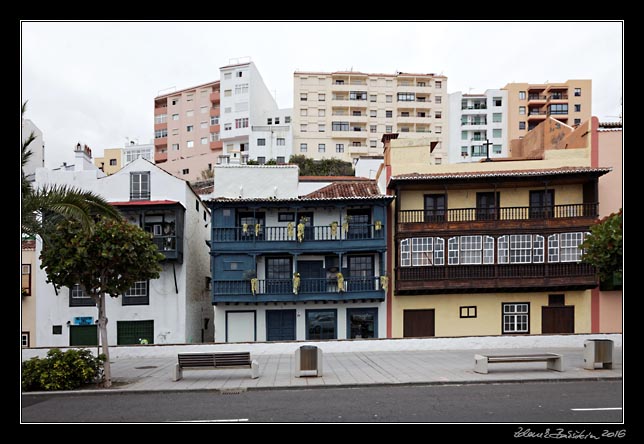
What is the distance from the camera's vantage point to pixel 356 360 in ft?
60.3

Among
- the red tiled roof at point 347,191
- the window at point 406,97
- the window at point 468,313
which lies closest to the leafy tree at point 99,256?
the red tiled roof at point 347,191

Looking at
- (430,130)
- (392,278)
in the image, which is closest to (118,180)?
(392,278)

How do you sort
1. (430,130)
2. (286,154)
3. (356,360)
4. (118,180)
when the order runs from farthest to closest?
(430,130) → (286,154) → (118,180) → (356,360)

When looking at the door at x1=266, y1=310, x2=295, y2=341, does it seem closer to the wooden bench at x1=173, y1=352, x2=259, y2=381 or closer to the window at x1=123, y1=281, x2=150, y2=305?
the window at x1=123, y1=281, x2=150, y2=305

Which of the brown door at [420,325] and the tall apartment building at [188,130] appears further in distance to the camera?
the tall apartment building at [188,130]

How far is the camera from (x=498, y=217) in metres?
26.4

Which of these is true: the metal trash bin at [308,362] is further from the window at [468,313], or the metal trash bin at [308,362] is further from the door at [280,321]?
the window at [468,313]

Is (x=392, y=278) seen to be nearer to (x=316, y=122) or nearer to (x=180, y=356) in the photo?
(x=180, y=356)

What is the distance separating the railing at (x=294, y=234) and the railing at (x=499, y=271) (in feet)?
9.11

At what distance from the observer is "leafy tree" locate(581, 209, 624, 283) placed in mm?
13438

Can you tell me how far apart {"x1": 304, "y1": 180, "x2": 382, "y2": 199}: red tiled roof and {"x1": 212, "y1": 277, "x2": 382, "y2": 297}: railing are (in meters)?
4.17

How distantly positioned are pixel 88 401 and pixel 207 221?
876 inches

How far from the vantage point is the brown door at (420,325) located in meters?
26.5

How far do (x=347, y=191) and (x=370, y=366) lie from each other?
1290 cm
